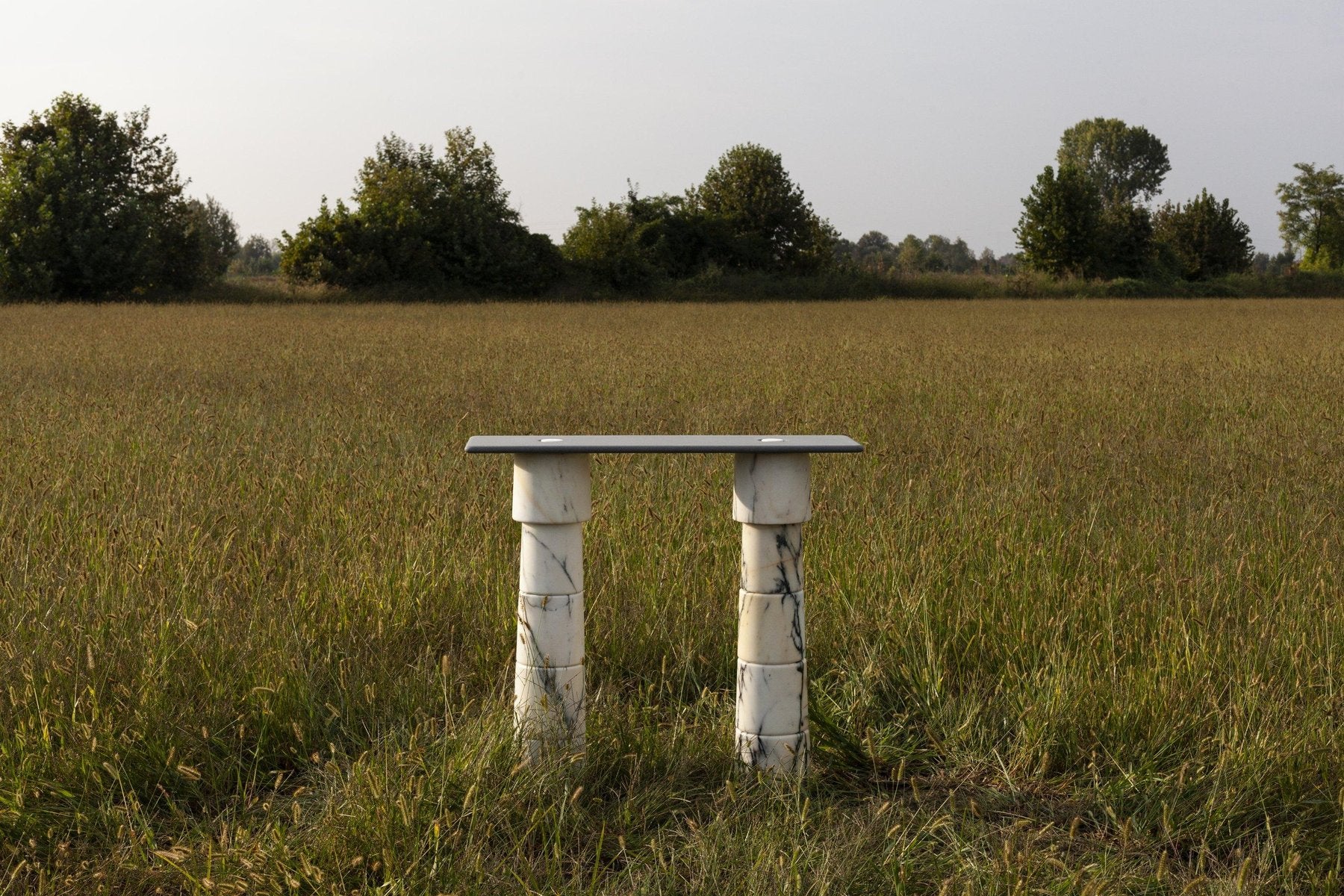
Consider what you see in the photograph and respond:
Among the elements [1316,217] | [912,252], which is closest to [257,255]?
[912,252]

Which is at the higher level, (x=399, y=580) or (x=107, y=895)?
(x=399, y=580)

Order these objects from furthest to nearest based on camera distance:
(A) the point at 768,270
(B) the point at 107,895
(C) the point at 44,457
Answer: (A) the point at 768,270 < (C) the point at 44,457 < (B) the point at 107,895

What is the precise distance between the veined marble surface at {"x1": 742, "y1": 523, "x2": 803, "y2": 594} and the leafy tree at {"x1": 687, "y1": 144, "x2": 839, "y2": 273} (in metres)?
48.1

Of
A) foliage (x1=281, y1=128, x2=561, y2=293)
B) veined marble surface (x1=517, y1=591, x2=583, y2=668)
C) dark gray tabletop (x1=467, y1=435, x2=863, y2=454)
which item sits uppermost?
foliage (x1=281, y1=128, x2=561, y2=293)

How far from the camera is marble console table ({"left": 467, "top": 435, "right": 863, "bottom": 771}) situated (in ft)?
7.79

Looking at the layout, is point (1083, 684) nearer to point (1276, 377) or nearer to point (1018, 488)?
point (1018, 488)

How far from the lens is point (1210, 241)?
62781mm

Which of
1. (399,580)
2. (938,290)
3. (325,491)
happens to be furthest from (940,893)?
(938,290)

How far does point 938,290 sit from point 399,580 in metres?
42.1

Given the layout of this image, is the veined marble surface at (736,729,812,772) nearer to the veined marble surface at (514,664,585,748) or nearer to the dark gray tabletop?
the veined marble surface at (514,664,585,748)

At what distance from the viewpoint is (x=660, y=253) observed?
4475cm

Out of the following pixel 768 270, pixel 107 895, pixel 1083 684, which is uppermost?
pixel 768 270

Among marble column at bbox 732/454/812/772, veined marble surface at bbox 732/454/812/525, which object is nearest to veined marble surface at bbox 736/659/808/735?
marble column at bbox 732/454/812/772

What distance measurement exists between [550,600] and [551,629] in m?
0.07
